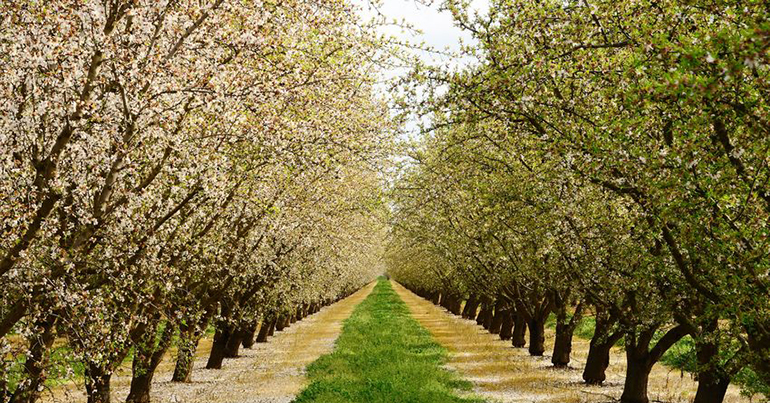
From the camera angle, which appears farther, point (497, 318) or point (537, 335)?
point (497, 318)

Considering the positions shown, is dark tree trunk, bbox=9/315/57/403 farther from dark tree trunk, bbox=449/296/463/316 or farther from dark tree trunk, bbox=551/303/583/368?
dark tree trunk, bbox=449/296/463/316

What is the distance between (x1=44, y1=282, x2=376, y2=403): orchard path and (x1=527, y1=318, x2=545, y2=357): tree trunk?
10.5m

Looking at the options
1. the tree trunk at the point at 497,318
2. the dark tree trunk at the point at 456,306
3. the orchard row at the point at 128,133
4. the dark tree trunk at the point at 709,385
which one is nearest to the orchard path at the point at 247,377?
the orchard row at the point at 128,133

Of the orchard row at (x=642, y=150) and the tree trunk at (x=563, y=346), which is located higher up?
the orchard row at (x=642, y=150)

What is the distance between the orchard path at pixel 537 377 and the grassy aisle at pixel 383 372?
1.07 m

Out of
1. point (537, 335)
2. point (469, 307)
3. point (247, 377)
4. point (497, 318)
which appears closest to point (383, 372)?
point (247, 377)

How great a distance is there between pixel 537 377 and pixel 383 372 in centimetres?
608

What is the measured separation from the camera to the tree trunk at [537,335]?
32.8 metres

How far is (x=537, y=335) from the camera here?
33.0 m

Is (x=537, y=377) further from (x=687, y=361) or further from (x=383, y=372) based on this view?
(x=687, y=361)

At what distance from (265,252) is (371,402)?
26.7 ft

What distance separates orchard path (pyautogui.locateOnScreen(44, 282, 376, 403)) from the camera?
73.2 feet

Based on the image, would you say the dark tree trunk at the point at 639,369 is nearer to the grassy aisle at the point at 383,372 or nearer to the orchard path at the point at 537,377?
the orchard path at the point at 537,377

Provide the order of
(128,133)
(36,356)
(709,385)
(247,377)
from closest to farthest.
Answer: (128,133)
(36,356)
(709,385)
(247,377)
